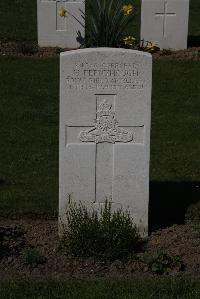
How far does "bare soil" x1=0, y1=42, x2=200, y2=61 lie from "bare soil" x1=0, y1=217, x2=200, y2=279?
290 inches

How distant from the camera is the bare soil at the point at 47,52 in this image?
14859 millimetres

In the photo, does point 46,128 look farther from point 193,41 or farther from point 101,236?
point 193,41

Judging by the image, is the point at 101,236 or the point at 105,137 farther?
the point at 105,137

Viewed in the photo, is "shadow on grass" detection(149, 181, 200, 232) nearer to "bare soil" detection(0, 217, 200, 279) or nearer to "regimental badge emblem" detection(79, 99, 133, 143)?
"bare soil" detection(0, 217, 200, 279)

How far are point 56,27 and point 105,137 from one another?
8.59 metres

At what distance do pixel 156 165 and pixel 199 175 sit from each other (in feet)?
1.98

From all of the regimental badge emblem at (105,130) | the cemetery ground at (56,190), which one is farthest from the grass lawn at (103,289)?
the regimental badge emblem at (105,130)

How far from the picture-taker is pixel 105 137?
7.35 metres

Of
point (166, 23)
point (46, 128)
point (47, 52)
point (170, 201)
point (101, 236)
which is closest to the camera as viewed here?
point (101, 236)

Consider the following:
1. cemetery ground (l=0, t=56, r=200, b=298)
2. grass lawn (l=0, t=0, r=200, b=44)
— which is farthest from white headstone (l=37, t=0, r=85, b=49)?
cemetery ground (l=0, t=56, r=200, b=298)

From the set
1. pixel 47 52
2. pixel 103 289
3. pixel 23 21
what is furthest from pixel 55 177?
pixel 23 21

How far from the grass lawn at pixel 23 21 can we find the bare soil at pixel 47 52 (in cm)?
99

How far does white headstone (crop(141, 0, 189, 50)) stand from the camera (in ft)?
49.9

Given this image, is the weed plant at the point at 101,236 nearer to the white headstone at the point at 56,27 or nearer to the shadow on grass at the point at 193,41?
the white headstone at the point at 56,27
